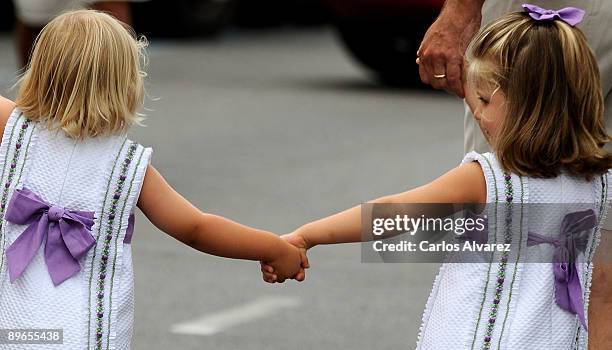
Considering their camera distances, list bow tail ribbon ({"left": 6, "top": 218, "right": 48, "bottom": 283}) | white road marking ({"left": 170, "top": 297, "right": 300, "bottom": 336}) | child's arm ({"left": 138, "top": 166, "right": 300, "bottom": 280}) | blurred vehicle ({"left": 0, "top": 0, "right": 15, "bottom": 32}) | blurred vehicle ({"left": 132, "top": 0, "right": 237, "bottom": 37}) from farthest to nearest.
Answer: blurred vehicle ({"left": 0, "top": 0, "right": 15, "bottom": 32})
blurred vehicle ({"left": 132, "top": 0, "right": 237, "bottom": 37})
white road marking ({"left": 170, "top": 297, "right": 300, "bottom": 336})
child's arm ({"left": 138, "top": 166, "right": 300, "bottom": 280})
bow tail ribbon ({"left": 6, "top": 218, "right": 48, "bottom": 283})

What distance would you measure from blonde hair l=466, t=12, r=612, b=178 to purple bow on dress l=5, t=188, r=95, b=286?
97 cm

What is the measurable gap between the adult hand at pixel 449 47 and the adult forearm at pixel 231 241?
0.70 meters

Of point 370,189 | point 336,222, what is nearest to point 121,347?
point 336,222

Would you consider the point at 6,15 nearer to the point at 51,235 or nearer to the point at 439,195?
the point at 51,235

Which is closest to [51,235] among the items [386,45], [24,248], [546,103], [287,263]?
[24,248]

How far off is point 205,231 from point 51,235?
1.25 feet

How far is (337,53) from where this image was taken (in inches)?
661

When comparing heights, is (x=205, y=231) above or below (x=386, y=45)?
above

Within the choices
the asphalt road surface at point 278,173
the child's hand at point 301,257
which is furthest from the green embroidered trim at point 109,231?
the asphalt road surface at point 278,173

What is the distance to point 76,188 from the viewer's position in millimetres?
3322

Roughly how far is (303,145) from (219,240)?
628cm

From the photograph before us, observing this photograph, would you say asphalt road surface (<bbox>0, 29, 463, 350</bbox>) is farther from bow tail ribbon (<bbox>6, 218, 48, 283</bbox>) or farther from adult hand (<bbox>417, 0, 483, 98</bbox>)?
bow tail ribbon (<bbox>6, 218, 48, 283</bbox>)

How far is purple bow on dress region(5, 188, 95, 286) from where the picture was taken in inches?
129

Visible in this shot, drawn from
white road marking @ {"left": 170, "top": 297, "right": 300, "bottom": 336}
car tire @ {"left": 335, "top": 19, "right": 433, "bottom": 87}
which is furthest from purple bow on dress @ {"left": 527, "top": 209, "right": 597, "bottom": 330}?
car tire @ {"left": 335, "top": 19, "right": 433, "bottom": 87}
